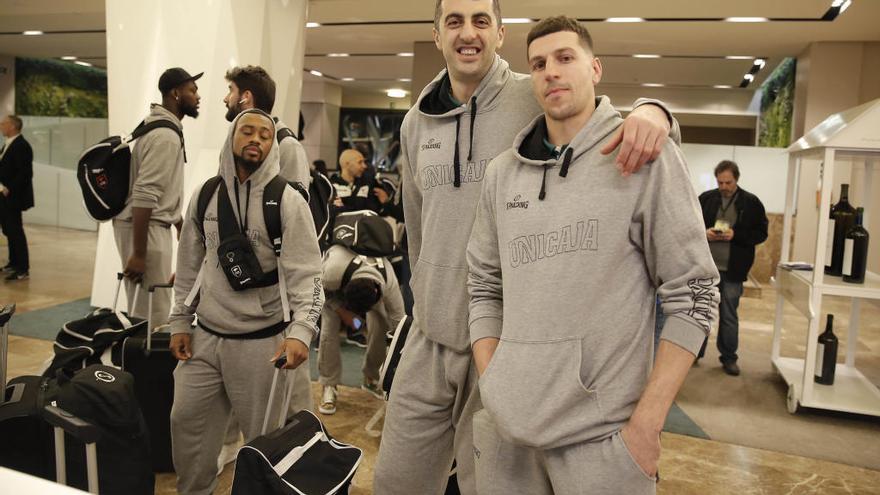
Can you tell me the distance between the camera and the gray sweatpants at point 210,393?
7.89 ft

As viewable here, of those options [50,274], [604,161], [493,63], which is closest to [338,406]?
[493,63]

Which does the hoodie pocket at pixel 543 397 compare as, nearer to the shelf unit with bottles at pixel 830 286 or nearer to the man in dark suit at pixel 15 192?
the shelf unit with bottles at pixel 830 286

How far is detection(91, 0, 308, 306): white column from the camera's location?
5.31 m

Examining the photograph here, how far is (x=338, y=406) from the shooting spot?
400 cm

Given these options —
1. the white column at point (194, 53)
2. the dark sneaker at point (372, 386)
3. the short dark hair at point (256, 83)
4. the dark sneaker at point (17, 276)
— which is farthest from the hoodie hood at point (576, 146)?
the dark sneaker at point (17, 276)

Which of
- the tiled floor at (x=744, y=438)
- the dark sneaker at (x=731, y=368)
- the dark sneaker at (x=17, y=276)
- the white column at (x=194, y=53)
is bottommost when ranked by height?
the tiled floor at (x=744, y=438)

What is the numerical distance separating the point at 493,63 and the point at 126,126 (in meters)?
4.74

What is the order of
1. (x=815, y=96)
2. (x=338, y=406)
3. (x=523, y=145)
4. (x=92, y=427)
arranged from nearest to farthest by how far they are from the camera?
1. (x=523, y=145)
2. (x=92, y=427)
3. (x=338, y=406)
4. (x=815, y=96)

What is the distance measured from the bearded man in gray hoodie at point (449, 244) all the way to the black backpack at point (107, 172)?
2261 millimetres

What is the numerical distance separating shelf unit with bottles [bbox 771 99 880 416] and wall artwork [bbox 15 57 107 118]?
57.4ft

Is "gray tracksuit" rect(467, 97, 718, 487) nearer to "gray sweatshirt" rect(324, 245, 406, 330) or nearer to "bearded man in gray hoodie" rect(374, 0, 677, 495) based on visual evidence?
"bearded man in gray hoodie" rect(374, 0, 677, 495)

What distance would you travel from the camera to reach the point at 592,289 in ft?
4.44

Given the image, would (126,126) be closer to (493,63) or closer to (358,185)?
(358,185)

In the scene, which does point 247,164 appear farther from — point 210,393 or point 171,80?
point 171,80
